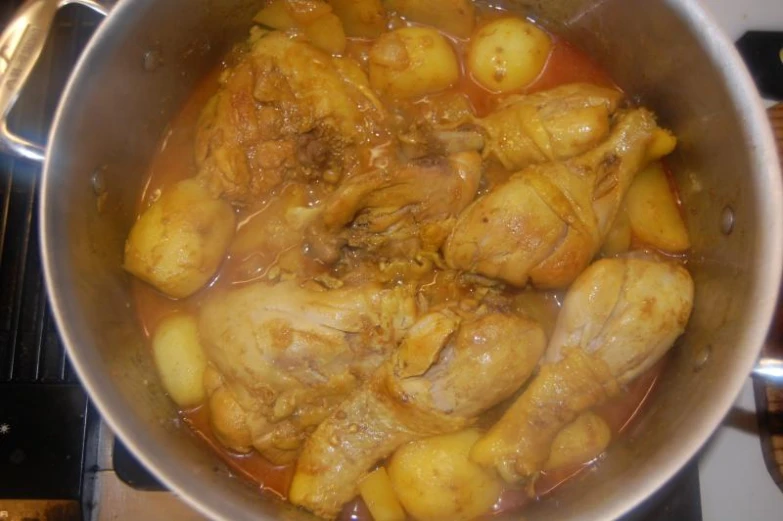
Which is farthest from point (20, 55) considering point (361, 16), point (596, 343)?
point (596, 343)

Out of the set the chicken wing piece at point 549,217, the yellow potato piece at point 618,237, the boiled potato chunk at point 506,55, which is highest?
the boiled potato chunk at point 506,55

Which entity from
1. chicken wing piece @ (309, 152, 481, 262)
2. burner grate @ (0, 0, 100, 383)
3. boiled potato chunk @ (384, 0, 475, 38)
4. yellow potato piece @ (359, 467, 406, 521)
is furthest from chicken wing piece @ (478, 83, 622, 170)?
burner grate @ (0, 0, 100, 383)

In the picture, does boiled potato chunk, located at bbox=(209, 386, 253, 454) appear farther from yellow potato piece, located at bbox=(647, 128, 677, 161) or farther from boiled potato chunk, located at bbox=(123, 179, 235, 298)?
yellow potato piece, located at bbox=(647, 128, 677, 161)

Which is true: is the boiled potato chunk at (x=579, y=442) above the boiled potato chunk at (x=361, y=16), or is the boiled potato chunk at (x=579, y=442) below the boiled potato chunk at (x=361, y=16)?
below

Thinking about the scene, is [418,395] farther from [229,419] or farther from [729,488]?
[729,488]

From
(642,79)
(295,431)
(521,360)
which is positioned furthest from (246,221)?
(642,79)

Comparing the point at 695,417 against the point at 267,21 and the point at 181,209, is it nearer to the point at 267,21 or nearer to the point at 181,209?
the point at 181,209

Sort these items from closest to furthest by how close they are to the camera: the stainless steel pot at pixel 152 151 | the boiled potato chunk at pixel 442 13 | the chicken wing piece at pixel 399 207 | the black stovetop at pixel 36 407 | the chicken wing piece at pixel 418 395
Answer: the stainless steel pot at pixel 152 151
the chicken wing piece at pixel 418 395
the chicken wing piece at pixel 399 207
the black stovetop at pixel 36 407
the boiled potato chunk at pixel 442 13

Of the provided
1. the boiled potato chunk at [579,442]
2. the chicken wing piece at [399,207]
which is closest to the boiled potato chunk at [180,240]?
the chicken wing piece at [399,207]

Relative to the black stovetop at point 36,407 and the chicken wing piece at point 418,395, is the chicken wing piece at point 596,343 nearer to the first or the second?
the chicken wing piece at point 418,395
